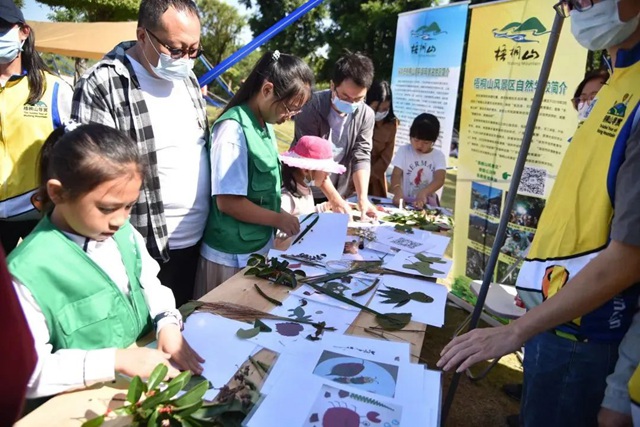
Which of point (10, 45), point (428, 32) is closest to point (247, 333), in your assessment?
point (10, 45)

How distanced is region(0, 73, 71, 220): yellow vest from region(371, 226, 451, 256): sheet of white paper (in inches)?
67.2

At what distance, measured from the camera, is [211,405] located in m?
0.91

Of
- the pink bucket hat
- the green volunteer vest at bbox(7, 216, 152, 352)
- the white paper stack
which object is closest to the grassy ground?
the pink bucket hat

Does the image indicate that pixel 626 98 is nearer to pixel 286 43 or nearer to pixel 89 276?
pixel 89 276

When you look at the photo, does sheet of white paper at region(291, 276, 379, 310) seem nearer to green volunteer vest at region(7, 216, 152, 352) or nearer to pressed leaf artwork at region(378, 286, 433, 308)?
pressed leaf artwork at region(378, 286, 433, 308)

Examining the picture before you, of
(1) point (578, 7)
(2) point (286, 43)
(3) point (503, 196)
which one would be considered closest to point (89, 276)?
(1) point (578, 7)

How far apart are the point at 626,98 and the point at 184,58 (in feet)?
4.90

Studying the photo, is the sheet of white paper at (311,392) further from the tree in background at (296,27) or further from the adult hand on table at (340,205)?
the tree in background at (296,27)

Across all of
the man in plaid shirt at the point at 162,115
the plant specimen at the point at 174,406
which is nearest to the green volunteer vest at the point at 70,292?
the plant specimen at the point at 174,406

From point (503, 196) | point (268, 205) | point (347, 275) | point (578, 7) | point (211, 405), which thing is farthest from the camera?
point (503, 196)

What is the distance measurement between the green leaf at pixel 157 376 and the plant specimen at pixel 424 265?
3.61ft

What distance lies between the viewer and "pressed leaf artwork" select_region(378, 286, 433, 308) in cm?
148

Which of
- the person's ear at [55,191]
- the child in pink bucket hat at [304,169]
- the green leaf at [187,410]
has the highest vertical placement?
the person's ear at [55,191]

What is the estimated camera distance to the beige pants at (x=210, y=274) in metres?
1.83
